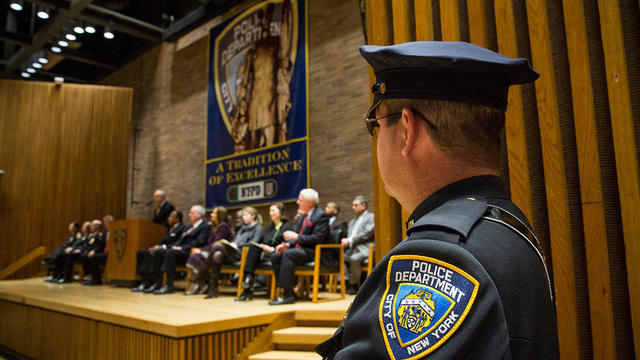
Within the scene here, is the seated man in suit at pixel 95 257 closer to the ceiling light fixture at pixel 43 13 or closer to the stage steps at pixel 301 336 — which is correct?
the ceiling light fixture at pixel 43 13

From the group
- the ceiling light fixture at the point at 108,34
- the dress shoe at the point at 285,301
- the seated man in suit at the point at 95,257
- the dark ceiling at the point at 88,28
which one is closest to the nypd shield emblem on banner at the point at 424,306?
the dress shoe at the point at 285,301

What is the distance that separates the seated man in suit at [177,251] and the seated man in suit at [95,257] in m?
1.99

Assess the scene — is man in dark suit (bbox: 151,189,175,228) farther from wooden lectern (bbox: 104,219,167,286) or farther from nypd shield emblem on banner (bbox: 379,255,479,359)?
nypd shield emblem on banner (bbox: 379,255,479,359)

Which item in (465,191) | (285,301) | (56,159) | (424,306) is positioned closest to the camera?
(424,306)

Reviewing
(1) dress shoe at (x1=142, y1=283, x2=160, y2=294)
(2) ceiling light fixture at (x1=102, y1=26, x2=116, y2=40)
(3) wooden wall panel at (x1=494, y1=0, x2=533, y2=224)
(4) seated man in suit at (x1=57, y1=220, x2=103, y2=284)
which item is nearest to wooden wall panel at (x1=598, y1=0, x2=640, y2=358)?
(3) wooden wall panel at (x1=494, y1=0, x2=533, y2=224)

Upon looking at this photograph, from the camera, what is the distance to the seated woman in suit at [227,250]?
16.7 feet

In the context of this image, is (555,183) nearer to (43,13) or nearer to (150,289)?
(150,289)

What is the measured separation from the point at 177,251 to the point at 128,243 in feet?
4.28

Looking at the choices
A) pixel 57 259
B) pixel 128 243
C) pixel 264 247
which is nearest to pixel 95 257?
pixel 128 243

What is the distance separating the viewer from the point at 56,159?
10562 millimetres

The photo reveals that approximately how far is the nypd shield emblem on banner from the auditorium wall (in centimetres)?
617

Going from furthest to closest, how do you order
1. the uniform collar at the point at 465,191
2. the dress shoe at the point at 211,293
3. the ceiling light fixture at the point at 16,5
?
1. the ceiling light fixture at the point at 16,5
2. the dress shoe at the point at 211,293
3. the uniform collar at the point at 465,191

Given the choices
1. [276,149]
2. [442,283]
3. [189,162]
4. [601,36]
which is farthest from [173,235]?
[442,283]

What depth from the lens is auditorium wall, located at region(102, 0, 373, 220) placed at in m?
7.08
